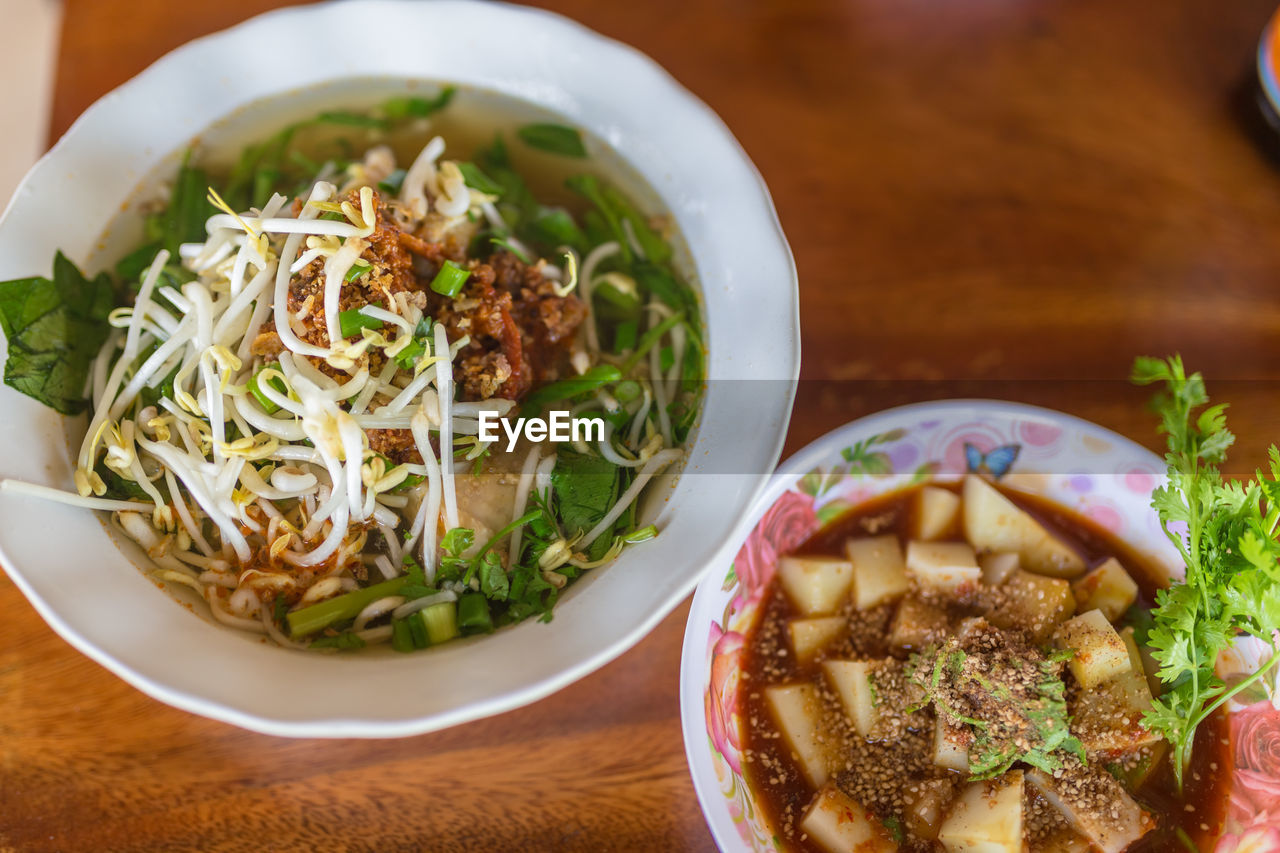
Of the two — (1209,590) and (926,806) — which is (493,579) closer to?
(926,806)

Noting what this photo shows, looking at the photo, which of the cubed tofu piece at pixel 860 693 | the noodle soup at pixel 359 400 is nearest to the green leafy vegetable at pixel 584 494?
the noodle soup at pixel 359 400

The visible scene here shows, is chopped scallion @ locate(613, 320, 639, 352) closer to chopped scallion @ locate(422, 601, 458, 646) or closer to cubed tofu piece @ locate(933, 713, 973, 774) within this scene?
chopped scallion @ locate(422, 601, 458, 646)

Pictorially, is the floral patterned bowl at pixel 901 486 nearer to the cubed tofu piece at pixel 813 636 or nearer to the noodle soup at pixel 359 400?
the cubed tofu piece at pixel 813 636

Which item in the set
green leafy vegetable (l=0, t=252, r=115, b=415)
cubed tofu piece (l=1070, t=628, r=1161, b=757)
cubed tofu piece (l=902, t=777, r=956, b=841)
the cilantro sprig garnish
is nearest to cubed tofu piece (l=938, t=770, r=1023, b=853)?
cubed tofu piece (l=902, t=777, r=956, b=841)

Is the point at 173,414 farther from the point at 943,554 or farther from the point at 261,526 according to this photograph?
the point at 943,554

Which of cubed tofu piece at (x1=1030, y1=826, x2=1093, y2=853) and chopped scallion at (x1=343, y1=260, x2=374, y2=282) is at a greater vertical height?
chopped scallion at (x1=343, y1=260, x2=374, y2=282)

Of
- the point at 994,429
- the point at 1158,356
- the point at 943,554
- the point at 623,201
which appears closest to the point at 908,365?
the point at 994,429
